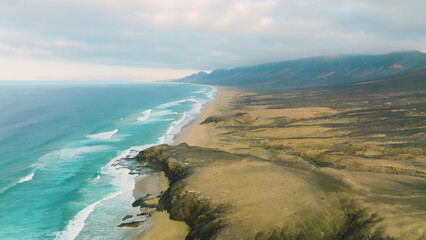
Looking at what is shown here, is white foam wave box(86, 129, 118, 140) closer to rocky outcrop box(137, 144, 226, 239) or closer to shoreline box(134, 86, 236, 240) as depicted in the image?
shoreline box(134, 86, 236, 240)

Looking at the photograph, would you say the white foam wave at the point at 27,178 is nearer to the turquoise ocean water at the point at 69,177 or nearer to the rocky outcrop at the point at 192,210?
the turquoise ocean water at the point at 69,177

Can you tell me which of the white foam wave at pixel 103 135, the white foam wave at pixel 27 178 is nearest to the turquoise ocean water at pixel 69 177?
the white foam wave at pixel 103 135

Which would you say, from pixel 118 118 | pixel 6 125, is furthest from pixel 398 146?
pixel 6 125

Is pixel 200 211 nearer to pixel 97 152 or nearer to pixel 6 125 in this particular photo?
pixel 97 152

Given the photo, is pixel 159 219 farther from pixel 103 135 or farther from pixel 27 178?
pixel 103 135

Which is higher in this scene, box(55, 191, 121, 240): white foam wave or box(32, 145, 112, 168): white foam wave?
box(32, 145, 112, 168): white foam wave

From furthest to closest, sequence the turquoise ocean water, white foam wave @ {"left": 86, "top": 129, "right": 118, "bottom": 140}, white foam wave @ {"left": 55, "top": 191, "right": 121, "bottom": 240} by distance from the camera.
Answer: white foam wave @ {"left": 86, "top": 129, "right": 118, "bottom": 140}
the turquoise ocean water
white foam wave @ {"left": 55, "top": 191, "right": 121, "bottom": 240}

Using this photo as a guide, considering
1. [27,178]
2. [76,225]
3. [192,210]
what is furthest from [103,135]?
[192,210]

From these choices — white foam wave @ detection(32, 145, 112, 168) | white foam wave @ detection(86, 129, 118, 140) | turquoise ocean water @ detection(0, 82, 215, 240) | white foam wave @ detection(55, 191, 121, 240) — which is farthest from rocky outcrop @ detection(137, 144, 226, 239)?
white foam wave @ detection(86, 129, 118, 140)
